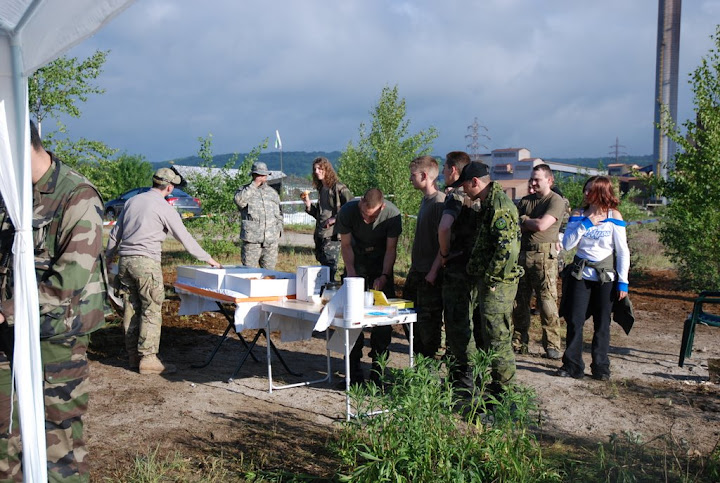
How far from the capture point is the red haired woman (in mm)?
7949

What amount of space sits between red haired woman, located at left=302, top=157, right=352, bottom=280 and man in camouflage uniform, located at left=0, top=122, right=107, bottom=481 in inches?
191

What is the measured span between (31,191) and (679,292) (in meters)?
11.1

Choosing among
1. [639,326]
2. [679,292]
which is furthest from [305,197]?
[679,292]

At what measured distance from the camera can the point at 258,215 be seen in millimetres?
8594

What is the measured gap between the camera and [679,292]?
11.5 metres

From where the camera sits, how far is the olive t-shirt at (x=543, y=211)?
6.47m

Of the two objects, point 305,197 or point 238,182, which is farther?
point 238,182

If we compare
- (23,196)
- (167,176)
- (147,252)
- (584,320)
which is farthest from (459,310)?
(23,196)

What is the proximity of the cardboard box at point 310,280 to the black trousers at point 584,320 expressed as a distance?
2220mm

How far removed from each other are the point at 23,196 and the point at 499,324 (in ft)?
11.1

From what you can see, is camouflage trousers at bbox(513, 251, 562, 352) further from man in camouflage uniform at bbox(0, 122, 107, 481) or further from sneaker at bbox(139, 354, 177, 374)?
man in camouflage uniform at bbox(0, 122, 107, 481)

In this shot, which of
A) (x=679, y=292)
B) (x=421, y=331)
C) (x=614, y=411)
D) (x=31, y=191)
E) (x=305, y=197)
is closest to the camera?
(x=31, y=191)

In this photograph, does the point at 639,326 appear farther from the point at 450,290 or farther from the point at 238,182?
the point at 238,182

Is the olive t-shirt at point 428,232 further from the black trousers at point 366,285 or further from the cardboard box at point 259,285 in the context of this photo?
the cardboard box at point 259,285
